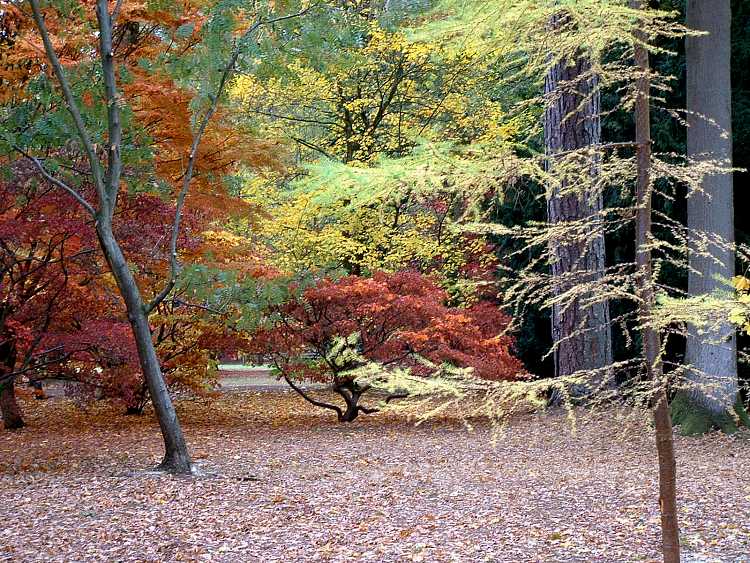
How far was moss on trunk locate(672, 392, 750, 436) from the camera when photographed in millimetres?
8305

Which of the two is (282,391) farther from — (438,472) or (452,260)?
(438,472)

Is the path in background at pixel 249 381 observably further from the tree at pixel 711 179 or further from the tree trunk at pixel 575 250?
the tree at pixel 711 179

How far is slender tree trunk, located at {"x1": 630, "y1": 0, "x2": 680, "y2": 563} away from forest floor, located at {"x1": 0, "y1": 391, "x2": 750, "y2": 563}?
0.15m

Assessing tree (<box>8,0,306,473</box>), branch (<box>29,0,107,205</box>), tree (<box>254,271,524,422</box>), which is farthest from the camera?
→ tree (<box>254,271,524,422</box>)

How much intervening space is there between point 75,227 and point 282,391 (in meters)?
9.04

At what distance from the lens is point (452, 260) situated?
47.4 ft

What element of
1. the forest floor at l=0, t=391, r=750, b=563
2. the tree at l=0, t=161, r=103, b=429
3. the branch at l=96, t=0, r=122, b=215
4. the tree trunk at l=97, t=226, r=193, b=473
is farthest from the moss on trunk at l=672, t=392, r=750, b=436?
the tree at l=0, t=161, r=103, b=429

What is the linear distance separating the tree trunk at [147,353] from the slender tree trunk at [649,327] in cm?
493

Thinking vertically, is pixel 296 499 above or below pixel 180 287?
below

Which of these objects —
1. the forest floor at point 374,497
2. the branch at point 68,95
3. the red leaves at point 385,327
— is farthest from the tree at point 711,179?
the branch at point 68,95

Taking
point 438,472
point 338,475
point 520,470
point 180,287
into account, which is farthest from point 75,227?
point 520,470

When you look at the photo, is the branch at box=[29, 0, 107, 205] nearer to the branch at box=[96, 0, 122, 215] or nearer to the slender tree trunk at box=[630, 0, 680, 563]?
the branch at box=[96, 0, 122, 215]

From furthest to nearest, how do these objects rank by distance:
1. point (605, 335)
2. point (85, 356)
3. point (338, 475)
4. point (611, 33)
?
1. point (605, 335)
2. point (85, 356)
3. point (338, 475)
4. point (611, 33)

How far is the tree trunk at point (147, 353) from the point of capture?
7102 millimetres
